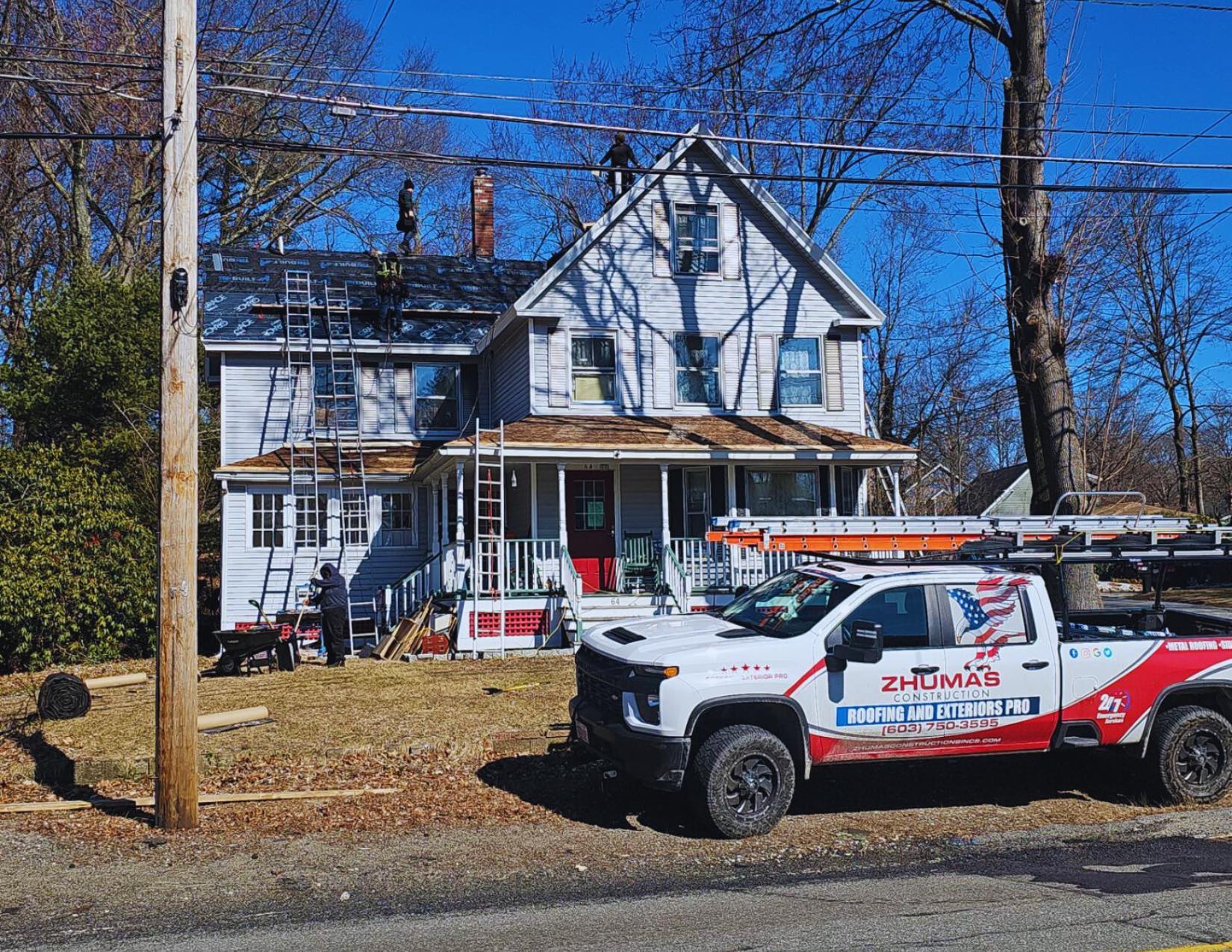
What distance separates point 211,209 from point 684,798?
30594 millimetres

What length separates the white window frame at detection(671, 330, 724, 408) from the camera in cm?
2144

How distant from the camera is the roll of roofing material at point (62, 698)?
10.9 meters

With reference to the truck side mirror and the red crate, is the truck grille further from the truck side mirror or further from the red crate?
the red crate

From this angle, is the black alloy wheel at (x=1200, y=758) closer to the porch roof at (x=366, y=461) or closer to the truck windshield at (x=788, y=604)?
the truck windshield at (x=788, y=604)

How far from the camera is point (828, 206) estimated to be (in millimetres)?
32219

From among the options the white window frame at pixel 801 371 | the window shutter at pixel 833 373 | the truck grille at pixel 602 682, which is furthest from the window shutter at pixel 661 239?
the truck grille at pixel 602 682

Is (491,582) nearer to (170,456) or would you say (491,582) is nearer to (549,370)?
(549,370)

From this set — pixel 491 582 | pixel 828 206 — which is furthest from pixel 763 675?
pixel 828 206

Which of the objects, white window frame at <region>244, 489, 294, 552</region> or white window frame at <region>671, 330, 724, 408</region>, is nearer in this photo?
white window frame at <region>244, 489, 294, 552</region>

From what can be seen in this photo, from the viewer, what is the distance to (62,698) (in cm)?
1100

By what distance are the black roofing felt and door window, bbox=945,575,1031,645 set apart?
16.3 meters

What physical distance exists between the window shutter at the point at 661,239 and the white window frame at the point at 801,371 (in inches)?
105

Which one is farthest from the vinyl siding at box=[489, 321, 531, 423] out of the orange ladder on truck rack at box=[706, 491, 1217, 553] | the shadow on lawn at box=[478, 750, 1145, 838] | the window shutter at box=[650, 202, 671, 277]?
the shadow on lawn at box=[478, 750, 1145, 838]

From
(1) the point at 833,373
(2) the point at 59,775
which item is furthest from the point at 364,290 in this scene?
(2) the point at 59,775
